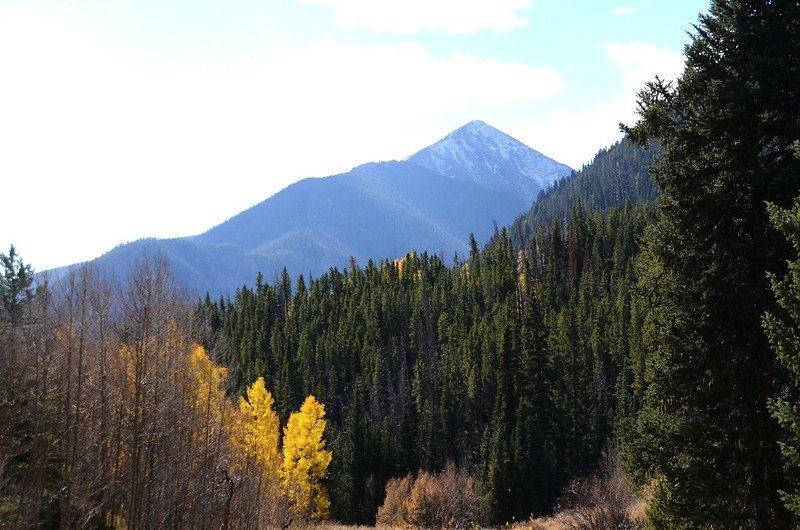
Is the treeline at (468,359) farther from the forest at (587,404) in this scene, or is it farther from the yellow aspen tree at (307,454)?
the yellow aspen tree at (307,454)

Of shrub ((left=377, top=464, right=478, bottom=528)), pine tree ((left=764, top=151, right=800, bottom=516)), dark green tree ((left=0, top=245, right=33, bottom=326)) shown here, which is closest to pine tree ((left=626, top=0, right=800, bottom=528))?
pine tree ((left=764, top=151, right=800, bottom=516))

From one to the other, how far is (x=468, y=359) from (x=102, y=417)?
6998cm

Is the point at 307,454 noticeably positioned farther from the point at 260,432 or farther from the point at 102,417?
the point at 102,417

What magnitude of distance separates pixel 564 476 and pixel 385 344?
1862 inches

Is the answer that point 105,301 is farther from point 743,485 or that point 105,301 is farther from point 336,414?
point 336,414

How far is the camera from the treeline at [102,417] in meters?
22.0

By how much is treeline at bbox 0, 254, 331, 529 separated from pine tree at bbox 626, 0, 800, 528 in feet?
47.6

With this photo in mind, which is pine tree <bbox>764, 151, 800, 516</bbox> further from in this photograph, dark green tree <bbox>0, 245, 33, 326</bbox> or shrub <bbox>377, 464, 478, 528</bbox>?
dark green tree <bbox>0, 245, 33, 326</bbox>

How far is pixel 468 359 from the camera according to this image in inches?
3654

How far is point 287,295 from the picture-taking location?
144125 mm

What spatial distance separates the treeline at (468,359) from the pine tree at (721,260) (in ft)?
136

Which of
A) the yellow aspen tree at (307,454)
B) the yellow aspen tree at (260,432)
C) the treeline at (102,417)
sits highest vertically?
the treeline at (102,417)

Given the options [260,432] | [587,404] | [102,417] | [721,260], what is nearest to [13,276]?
[260,432]

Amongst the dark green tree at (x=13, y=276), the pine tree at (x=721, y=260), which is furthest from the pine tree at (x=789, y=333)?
the dark green tree at (x=13, y=276)
